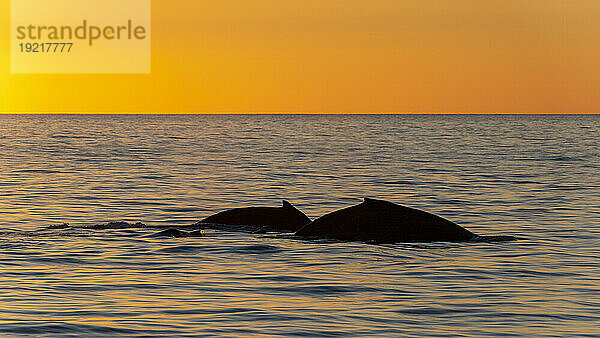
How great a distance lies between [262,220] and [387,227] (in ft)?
12.5

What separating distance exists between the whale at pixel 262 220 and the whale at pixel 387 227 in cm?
183

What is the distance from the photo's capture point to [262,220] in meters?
24.5

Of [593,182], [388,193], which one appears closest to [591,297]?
[388,193]

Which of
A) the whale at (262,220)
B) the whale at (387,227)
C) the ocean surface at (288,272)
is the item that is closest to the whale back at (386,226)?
the whale at (387,227)

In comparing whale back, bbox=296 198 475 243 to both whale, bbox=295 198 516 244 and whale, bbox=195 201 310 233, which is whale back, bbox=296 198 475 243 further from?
whale, bbox=195 201 310 233

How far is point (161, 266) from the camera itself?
18.4m

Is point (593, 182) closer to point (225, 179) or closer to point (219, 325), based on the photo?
point (225, 179)

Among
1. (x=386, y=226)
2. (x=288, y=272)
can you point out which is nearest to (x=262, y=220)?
(x=386, y=226)

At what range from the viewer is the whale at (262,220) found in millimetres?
24005

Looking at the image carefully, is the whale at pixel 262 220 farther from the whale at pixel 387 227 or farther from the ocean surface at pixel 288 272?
the whale at pixel 387 227

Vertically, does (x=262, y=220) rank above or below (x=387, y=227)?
below

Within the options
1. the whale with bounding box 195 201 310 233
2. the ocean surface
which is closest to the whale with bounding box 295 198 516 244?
the ocean surface

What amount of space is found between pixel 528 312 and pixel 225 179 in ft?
107

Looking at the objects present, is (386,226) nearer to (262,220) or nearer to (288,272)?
(262,220)
